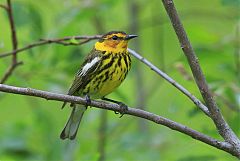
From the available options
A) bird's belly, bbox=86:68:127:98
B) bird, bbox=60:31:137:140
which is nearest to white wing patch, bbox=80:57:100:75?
bird, bbox=60:31:137:140

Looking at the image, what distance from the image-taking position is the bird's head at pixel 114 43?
4652mm

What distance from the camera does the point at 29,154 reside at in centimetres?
569

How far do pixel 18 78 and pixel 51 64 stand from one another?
45 cm

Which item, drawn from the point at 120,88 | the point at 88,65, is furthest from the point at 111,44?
the point at 120,88

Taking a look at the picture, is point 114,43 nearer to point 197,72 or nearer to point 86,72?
point 86,72

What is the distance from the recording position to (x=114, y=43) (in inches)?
185

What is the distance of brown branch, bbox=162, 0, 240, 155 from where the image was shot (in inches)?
114

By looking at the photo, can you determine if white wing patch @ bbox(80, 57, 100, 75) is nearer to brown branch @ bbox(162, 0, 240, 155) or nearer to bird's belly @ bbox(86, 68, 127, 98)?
bird's belly @ bbox(86, 68, 127, 98)

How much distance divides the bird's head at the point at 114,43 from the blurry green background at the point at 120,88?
0.26m

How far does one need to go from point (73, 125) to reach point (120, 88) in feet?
3.30

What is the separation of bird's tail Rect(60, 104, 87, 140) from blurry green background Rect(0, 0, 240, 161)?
0.33 metres

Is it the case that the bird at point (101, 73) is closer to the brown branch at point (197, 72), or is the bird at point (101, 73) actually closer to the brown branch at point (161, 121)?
the brown branch at point (161, 121)

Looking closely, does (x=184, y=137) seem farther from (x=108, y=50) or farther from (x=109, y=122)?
(x=109, y=122)

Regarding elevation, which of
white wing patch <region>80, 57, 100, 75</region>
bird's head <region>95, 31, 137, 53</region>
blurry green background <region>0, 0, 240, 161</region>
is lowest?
blurry green background <region>0, 0, 240, 161</region>
